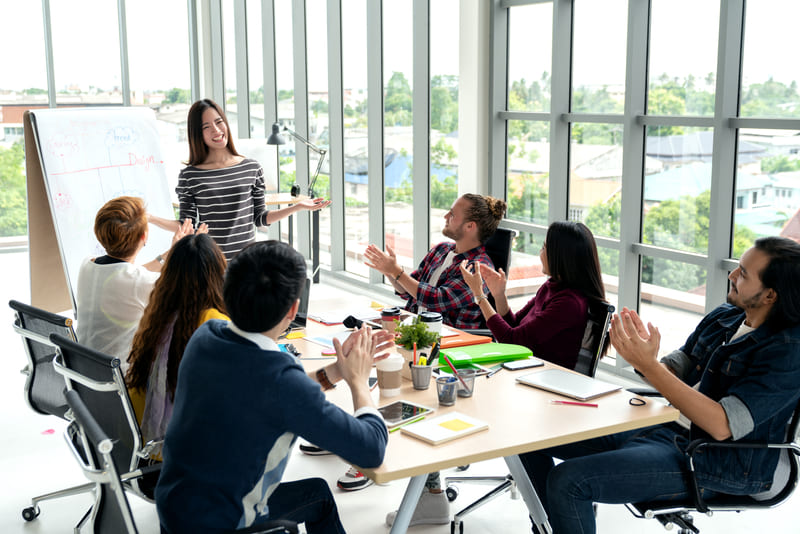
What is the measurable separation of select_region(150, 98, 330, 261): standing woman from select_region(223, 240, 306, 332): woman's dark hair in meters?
2.41

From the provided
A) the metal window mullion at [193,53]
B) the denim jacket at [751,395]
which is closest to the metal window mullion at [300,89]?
the metal window mullion at [193,53]

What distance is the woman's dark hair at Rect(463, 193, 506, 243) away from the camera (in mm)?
3574

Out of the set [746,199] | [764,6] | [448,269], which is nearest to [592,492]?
[448,269]

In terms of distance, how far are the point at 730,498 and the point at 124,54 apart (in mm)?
8795

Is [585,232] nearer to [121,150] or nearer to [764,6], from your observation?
[764,6]

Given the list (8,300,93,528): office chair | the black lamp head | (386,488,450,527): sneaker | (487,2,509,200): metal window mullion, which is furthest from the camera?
the black lamp head

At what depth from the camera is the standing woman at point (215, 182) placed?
4.19 m

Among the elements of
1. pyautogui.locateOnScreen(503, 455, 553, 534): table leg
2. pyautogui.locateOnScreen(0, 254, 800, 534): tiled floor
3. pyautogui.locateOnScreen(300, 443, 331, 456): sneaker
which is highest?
pyautogui.locateOnScreen(503, 455, 553, 534): table leg

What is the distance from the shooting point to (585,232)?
2.93m

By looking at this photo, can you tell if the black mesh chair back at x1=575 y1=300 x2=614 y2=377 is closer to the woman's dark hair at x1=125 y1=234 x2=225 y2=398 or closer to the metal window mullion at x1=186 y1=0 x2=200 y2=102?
the woman's dark hair at x1=125 y1=234 x2=225 y2=398

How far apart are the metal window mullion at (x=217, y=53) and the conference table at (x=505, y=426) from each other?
7654 mm

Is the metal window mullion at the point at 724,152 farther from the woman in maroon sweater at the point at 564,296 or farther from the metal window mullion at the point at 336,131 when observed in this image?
the metal window mullion at the point at 336,131

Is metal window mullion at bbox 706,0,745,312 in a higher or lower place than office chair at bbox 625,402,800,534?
higher

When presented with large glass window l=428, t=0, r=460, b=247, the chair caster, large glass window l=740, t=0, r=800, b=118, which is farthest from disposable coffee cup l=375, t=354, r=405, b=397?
large glass window l=428, t=0, r=460, b=247
